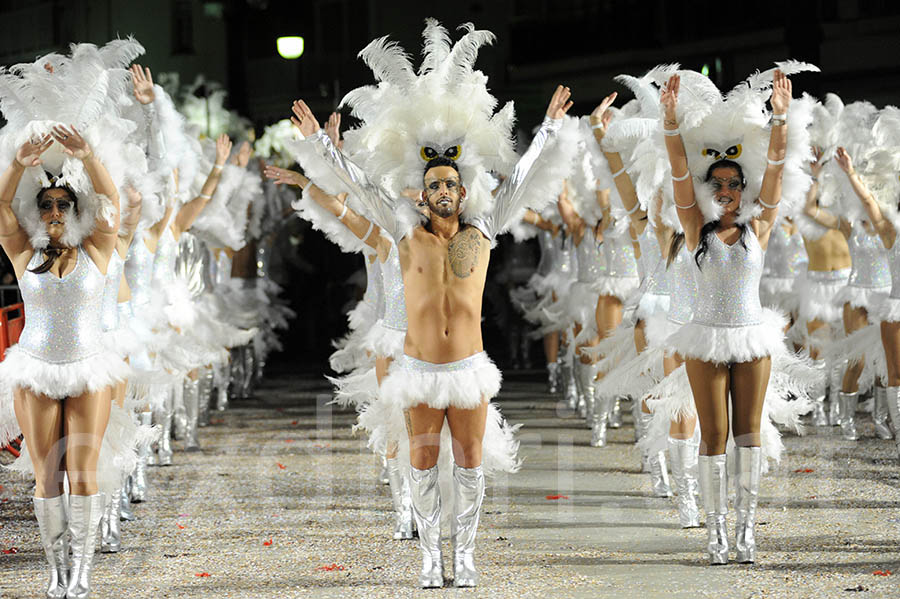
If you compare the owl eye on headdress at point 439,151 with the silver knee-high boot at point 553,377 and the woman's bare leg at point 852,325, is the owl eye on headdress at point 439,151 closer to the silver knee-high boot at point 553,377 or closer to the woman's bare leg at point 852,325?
the woman's bare leg at point 852,325

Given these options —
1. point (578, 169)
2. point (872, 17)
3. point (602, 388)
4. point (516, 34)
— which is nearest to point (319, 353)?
point (516, 34)

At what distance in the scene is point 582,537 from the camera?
17.5 feet

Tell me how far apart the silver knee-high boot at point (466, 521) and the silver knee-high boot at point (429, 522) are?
0.07 meters

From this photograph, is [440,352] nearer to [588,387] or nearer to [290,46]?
[588,387]

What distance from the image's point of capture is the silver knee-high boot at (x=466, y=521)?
4543 mm

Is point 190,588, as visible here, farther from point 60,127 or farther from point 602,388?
point 602,388

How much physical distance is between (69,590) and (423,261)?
1792mm

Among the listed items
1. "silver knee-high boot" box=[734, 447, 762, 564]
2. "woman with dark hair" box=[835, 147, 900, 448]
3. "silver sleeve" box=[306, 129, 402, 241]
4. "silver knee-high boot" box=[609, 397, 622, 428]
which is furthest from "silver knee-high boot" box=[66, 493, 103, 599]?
"silver knee-high boot" box=[609, 397, 622, 428]

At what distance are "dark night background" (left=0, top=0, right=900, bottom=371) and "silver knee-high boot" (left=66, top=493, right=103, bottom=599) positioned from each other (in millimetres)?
6456

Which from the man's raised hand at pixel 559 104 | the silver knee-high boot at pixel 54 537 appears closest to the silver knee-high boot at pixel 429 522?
the silver knee-high boot at pixel 54 537

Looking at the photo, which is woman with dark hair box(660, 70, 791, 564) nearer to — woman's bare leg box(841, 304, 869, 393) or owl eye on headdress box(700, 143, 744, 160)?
owl eye on headdress box(700, 143, 744, 160)

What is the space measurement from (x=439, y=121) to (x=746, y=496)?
1.92 meters

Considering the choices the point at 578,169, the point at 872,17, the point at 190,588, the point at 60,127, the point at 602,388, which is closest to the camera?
the point at 60,127

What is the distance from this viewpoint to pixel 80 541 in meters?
4.41
